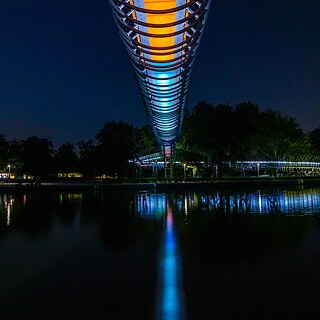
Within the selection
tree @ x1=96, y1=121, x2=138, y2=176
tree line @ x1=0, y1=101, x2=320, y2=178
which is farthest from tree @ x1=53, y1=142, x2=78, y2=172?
tree @ x1=96, y1=121, x2=138, y2=176

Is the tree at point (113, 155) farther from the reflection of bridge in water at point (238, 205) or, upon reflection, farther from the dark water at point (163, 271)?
the dark water at point (163, 271)

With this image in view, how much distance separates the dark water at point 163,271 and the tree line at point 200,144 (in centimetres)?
3146

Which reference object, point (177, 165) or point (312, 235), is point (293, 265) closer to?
point (312, 235)

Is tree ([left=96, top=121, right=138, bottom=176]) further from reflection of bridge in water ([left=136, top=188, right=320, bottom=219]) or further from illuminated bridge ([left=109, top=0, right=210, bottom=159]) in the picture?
illuminated bridge ([left=109, top=0, right=210, bottom=159])

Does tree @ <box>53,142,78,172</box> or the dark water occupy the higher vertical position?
tree @ <box>53,142,78,172</box>

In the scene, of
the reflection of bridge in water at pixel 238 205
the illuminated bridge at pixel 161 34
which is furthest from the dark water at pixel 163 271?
the illuminated bridge at pixel 161 34

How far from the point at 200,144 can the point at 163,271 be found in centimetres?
3635

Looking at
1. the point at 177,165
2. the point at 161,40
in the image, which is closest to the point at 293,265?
the point at 161,40

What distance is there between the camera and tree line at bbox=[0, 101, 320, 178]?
40.1 metres

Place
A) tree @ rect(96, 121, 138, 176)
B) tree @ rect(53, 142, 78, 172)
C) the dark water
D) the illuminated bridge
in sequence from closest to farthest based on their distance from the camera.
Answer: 1. the dark water
2. the illuminated bridge
3. tree @ rect(96, 121, 138, 176)
4. tree @ rect(53, 142, 78, 172)

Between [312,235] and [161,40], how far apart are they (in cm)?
579

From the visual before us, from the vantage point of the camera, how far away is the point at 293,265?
4961 mm

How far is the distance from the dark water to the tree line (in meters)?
31.5

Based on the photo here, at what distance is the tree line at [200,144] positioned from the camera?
131 feet
